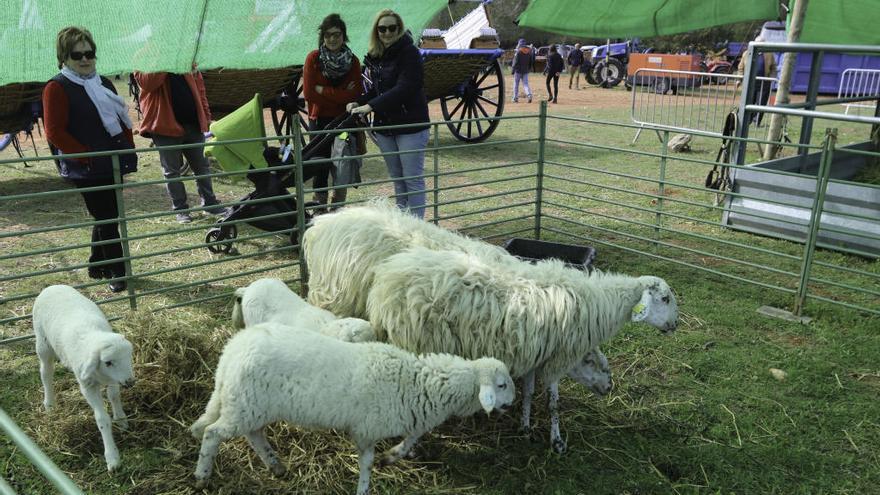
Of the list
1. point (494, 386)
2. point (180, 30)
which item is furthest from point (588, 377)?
point (180, 30)

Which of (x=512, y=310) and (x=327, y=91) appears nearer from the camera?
(x=512, y=310)

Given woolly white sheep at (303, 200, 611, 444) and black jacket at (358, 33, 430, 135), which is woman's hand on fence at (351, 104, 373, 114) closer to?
black jacket at (358, 33, 430, 135)

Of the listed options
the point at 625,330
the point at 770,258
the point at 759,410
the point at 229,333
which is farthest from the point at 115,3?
the point at 770,258

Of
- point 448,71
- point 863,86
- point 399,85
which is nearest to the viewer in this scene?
point 399,85

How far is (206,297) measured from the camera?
4559mm

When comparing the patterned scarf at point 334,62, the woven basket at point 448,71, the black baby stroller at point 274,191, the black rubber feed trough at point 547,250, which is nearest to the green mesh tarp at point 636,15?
the patterned scarf at point 334,62

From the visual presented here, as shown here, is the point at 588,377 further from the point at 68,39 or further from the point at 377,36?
the point at 68,39

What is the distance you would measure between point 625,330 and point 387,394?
232 centimetres

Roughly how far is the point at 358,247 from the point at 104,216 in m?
2.33

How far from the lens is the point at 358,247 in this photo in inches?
155

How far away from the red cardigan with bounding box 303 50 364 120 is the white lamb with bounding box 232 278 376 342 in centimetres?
267

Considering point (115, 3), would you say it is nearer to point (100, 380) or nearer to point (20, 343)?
point (20, 343)

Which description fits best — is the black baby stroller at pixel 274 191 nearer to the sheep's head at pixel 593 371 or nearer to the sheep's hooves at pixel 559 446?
the sheep's head at pixel 593 371

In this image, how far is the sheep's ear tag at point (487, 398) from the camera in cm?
268
